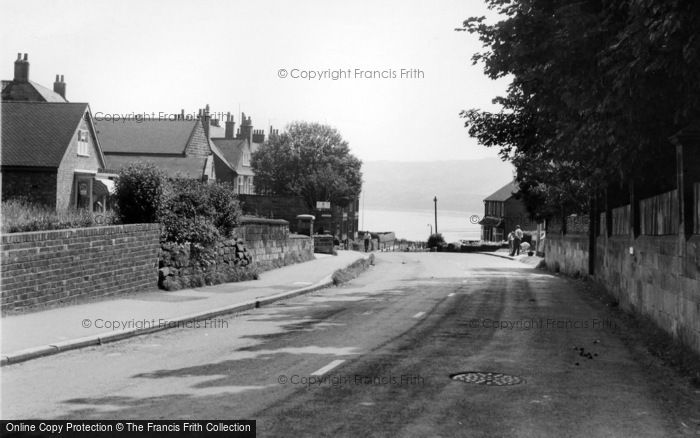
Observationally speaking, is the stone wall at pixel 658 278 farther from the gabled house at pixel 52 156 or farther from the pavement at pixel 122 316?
the gabled house at pixel 52 156

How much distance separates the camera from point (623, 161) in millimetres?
13570

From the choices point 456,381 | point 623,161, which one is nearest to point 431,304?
point 623,161

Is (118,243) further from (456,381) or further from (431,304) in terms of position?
(456,381)

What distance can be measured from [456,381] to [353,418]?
2.08 m

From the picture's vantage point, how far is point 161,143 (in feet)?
202

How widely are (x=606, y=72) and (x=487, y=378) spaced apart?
6.62m

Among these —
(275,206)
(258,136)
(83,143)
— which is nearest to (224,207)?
(83,143)

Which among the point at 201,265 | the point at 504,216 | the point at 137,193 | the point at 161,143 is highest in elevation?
the point at 161,143

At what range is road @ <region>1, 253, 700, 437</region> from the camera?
20.3ft

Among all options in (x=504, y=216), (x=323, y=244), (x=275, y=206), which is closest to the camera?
(x=323, y=244)

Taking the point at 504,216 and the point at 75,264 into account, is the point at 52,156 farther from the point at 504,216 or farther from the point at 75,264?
the point at 504,216

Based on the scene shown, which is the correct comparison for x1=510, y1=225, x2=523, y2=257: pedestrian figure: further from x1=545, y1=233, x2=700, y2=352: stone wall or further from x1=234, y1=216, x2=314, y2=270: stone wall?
x1=545, y1=233, x2=700, y2=352: stone wall

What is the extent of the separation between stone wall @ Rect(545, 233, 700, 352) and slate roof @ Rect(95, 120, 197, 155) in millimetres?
47605

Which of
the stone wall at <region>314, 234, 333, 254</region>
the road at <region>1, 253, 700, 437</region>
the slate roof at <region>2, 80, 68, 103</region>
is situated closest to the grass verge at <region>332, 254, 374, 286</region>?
the stone wall at <region>314, 234, 333, 254</region>
